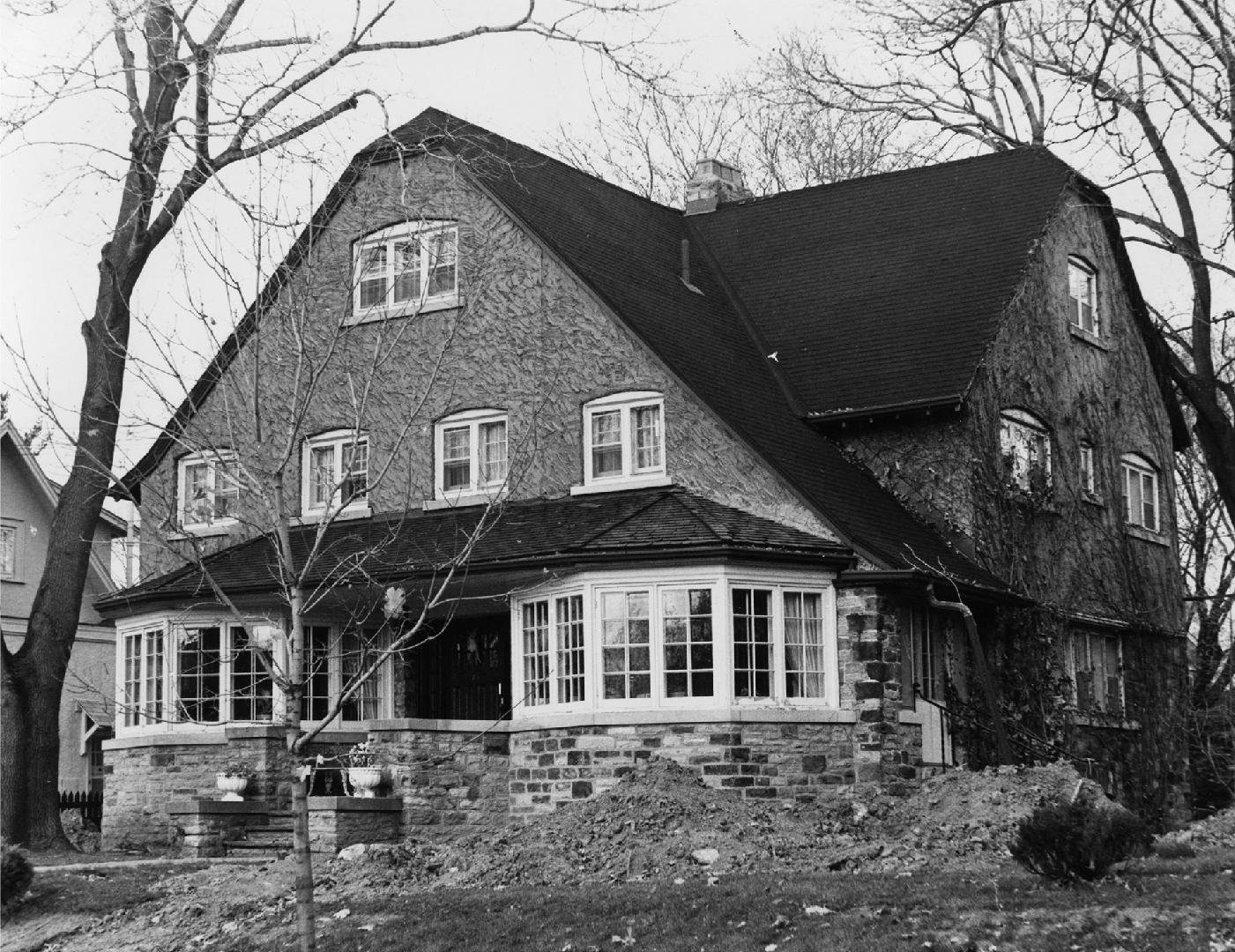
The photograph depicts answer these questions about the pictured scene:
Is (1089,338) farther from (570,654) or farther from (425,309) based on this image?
(570,654)

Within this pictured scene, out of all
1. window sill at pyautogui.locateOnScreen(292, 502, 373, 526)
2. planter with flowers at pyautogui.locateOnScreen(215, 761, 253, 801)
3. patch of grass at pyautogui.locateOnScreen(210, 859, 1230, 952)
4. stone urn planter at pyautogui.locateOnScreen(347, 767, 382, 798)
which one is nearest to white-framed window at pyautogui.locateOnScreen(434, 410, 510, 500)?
window sill at pyautogui.locateOnScreen(292, 502, 373, 526)

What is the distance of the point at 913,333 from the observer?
2408 centimetres

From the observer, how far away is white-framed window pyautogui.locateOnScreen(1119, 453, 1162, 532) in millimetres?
27016

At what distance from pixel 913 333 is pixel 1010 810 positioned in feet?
28.5

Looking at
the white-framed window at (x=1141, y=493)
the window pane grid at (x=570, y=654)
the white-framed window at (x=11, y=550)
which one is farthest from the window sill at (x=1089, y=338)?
the white-framed window at (x=11, y=550)

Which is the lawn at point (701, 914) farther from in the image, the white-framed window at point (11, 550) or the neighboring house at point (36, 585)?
the white-framed window at point (11, 550)

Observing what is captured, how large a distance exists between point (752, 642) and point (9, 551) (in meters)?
19.5

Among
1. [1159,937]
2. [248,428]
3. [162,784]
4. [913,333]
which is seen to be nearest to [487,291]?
[248,428]

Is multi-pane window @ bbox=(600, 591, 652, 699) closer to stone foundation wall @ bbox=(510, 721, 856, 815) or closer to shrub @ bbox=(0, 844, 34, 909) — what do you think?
stone foundation wall @ bbox=(510, 721, 856, 815)

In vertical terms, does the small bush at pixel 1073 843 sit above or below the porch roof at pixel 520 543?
below

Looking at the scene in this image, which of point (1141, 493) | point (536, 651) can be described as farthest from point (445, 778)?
point (1141, 493)

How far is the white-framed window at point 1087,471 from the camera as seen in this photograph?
25438mm

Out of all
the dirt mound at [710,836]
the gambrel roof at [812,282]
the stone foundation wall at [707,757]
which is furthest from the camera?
the gambrel roof at [812,282]

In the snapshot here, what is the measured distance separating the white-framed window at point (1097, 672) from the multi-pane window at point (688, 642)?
634 cm
